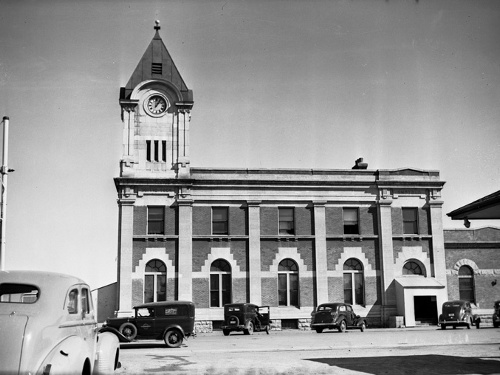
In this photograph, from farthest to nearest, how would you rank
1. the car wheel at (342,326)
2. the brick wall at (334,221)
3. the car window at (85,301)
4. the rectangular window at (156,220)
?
the brick wall at (334,221) → the rectangular window at (156,220) → the car wheel at (342,326) → the car window at (85,301)

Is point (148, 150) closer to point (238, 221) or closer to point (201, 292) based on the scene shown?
point (238, 221)

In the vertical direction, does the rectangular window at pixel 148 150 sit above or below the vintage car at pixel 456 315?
above

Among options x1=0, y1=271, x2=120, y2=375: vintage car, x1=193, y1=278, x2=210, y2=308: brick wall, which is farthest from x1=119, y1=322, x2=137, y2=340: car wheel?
x1=0, y1=271, x2=120, y2=375: vintage car

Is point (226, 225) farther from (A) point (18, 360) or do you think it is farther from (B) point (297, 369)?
(A) point (18, 360)

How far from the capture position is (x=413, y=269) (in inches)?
1462

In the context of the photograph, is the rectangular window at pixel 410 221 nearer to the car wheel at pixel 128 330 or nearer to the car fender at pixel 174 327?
the car fender at pixel 174 327

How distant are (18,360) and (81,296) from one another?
2715 mm

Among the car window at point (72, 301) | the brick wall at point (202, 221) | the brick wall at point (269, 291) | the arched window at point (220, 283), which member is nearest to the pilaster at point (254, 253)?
the brick wall at point (269, 291)

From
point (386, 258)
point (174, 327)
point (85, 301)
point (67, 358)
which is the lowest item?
point (174, 327)

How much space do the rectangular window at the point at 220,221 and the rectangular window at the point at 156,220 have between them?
295 centimetres

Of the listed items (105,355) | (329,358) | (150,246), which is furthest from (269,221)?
(105,355)

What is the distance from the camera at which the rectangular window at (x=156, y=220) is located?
115 feet

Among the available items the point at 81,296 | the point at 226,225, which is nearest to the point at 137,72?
the point at 226,225

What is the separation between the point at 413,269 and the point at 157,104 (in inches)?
720
